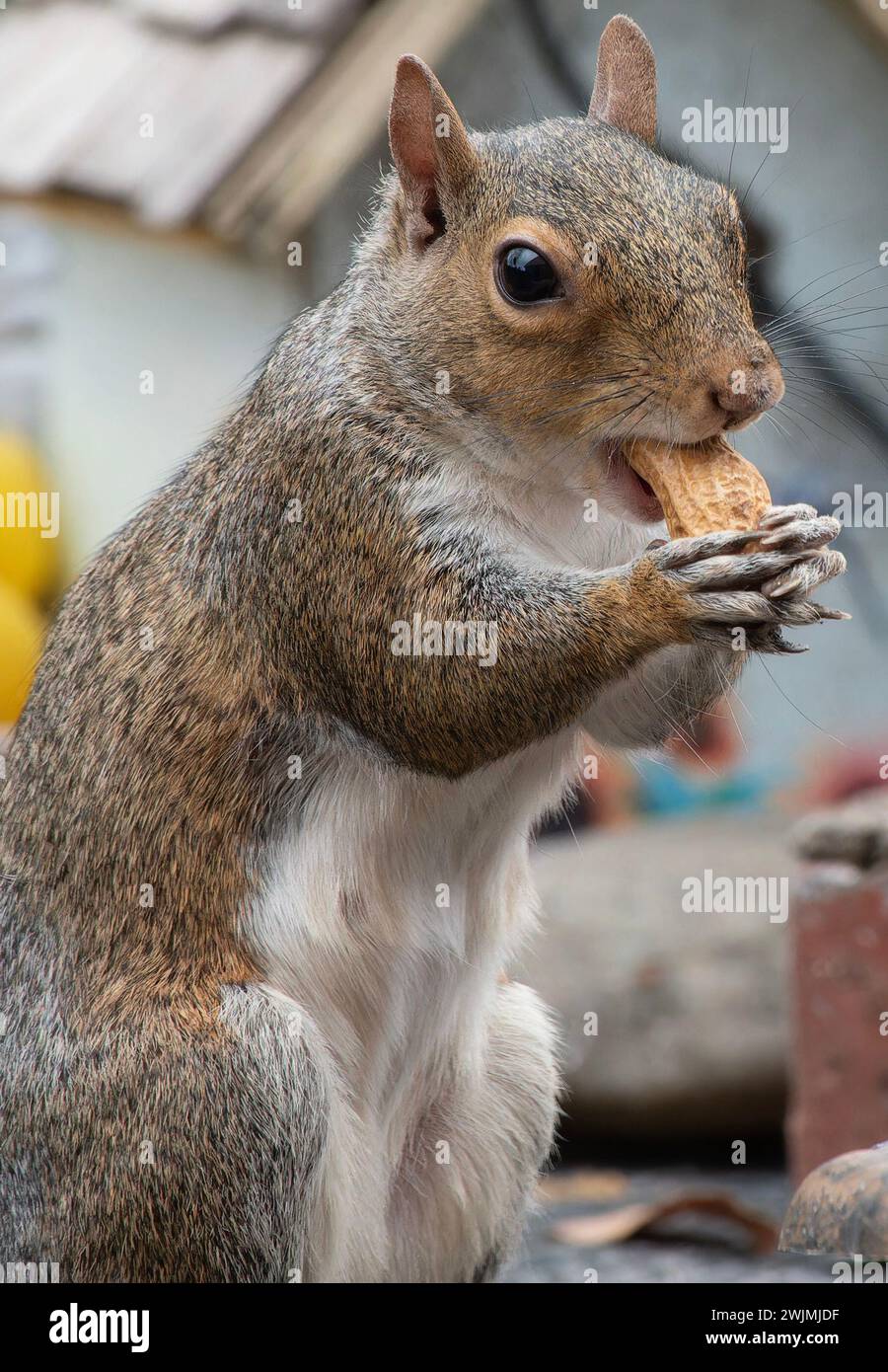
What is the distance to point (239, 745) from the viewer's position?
2.36 meters

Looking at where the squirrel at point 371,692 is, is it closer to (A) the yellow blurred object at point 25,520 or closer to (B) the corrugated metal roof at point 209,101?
(B) the corrugated metal roof at point 209,101

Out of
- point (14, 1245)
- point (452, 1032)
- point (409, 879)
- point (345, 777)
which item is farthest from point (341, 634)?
point (14, 1245)

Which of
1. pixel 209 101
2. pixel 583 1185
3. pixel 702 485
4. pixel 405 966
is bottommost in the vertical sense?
pixel 583 1185

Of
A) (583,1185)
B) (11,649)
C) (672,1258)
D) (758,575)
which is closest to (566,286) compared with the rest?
(758,575)

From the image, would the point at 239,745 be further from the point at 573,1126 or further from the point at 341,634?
the point at 573,1126

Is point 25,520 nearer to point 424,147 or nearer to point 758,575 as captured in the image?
point 424,147

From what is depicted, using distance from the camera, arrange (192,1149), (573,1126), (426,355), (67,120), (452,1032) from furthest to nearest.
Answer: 1. (67,120)
2. (573,1126)
3. (452,1032)
4. (426,355)
5. (192,1149)

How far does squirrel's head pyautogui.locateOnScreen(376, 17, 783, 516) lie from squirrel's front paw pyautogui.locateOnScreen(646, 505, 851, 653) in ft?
0.65

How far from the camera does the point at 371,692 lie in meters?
2.30

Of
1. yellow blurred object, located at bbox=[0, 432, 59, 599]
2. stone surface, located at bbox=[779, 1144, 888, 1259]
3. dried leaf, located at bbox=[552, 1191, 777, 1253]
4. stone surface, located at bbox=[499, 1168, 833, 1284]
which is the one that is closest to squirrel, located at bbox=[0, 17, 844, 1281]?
stone surface, located at bbox=[779, 1144, 888, 1259]

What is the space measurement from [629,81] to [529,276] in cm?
57

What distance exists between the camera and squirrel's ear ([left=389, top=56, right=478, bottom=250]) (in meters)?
Result: 2.29

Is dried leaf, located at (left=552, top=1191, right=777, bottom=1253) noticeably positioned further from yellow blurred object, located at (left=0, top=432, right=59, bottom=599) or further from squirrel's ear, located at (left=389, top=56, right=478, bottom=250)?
yellow blurred object, located at (left=0, top=432, right=59, bottom=599)

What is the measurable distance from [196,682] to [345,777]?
26cm
